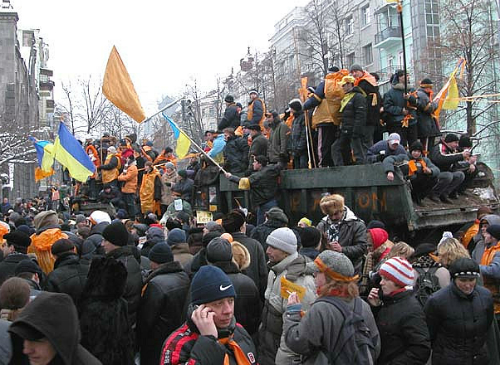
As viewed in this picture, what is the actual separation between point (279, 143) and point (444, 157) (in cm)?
319

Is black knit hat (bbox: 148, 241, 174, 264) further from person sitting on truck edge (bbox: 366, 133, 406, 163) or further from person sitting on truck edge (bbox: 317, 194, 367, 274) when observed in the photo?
person sitting on truck edge (bbox: 366, 133, 406, 163)

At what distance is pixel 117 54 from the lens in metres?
12.0

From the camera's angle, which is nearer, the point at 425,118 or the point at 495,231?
the point at 495,231

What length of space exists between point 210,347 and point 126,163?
15.0 m

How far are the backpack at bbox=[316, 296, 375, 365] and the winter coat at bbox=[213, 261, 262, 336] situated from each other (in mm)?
1285

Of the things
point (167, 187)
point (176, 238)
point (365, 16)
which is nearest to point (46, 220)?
point (176, 238)

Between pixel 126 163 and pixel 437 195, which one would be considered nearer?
pixel 437 195

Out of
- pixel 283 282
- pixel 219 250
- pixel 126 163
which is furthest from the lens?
pixel 126 163

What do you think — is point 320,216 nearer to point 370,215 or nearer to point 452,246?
point 370,215

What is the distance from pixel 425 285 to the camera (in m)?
5.52

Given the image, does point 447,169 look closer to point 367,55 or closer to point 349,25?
point 367,55

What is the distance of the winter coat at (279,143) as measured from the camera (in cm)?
1205

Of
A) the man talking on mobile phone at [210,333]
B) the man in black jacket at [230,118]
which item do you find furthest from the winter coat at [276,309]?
the man in black jacket at [230,118]

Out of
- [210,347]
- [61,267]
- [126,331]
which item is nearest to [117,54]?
[61,267]
